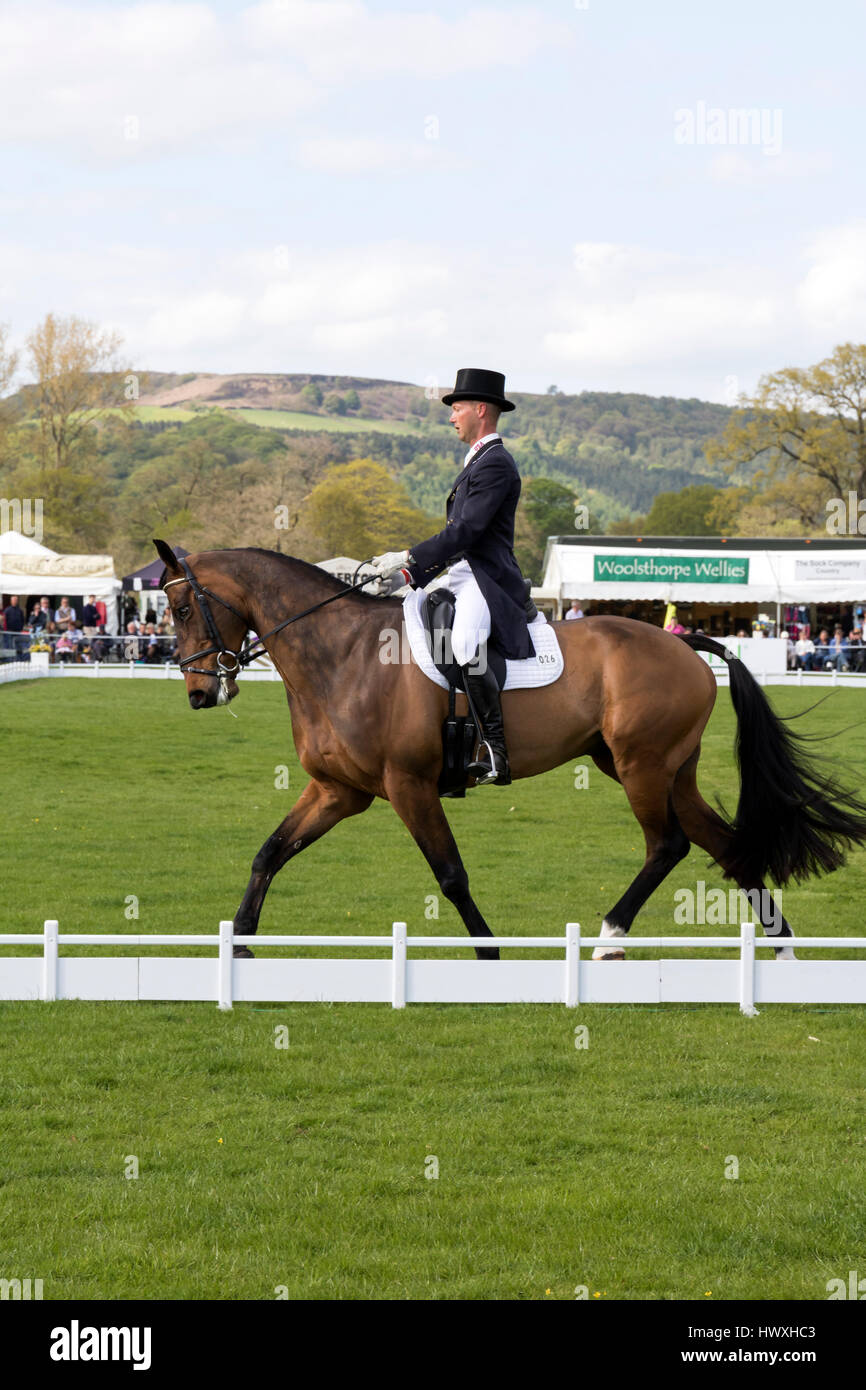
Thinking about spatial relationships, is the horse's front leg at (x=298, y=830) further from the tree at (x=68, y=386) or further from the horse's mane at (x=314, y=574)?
the tree at (x=68, y=386)

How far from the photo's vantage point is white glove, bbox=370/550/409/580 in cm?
789

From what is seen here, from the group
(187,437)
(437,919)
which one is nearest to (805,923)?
(437,919)

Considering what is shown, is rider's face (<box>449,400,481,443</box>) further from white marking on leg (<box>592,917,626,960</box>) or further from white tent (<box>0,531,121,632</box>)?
white tent (<box>0,531,121,632</box>)

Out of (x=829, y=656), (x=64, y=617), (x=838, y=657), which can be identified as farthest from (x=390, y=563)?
(x=64, y=617)

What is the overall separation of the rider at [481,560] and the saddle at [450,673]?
0.16 ft

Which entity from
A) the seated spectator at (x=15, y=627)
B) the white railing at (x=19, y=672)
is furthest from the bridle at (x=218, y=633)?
the seated spectator at (x=15, y=627)

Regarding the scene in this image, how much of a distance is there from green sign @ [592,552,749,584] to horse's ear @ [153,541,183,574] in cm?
4013

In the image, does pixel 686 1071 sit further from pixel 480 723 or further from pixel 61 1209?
pixel 61 1209

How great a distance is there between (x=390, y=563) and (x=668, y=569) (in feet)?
134

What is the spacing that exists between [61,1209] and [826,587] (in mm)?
44992

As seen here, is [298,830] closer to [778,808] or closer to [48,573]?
[778,808]

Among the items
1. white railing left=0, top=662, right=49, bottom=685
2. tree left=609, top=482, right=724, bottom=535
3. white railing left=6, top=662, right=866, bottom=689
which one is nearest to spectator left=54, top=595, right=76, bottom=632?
white railing left=6, top=662, right=866, bottom=689

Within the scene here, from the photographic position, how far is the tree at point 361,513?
8662 centimetres
